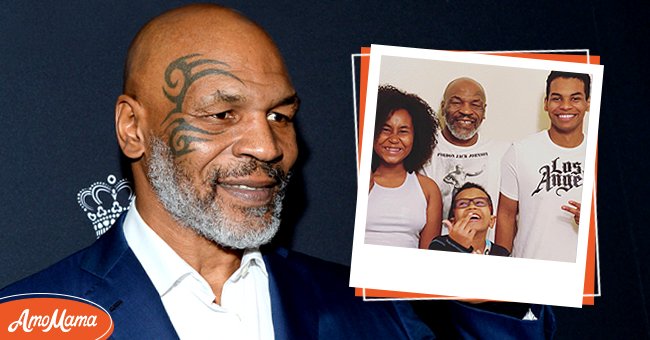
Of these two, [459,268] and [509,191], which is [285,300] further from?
[509,191]

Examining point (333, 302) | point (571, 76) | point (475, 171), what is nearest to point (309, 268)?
point (333, 302)

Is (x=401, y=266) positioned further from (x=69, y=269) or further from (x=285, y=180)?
(x=69, y=269)

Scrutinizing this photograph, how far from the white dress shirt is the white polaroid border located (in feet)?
0.70

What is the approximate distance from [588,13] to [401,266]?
78 centimetres

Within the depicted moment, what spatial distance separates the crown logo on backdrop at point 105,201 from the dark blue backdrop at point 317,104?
15 millimetres

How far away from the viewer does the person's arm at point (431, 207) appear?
174 centimetres

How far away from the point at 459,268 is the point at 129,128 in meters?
0.69

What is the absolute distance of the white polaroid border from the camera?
1706 millimetres

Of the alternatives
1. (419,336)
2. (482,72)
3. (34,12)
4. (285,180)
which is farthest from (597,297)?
(34,12)

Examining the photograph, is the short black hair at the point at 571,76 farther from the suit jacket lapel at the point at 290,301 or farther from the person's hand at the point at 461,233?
the suit jacket lapel at the point at 290,301

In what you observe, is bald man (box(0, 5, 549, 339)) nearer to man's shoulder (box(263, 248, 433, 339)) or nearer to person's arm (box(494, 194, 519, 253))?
man's shoulder (box(263, 248, 433, 339))

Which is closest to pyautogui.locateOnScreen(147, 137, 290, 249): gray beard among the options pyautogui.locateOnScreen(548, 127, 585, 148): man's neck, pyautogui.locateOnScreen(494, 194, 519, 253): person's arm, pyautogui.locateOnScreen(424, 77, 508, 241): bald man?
pyautogui.locateOnScreen(424, 77, 508, 241): bald man

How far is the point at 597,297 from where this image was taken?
200 cm

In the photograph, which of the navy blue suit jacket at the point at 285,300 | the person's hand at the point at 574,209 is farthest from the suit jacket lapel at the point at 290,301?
the person's hand at the point at 574,209
